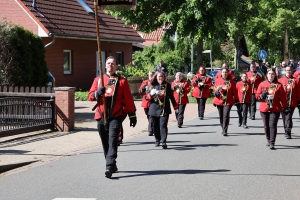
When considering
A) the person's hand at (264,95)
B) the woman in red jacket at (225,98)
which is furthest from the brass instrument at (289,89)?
the person's hand at (264,95)

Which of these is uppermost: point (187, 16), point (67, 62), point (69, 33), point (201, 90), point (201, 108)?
point (187, 16)

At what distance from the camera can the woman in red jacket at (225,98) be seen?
14.4 metres

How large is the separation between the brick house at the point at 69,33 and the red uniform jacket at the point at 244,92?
1224 cm

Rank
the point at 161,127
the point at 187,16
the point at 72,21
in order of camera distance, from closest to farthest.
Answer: the point at 161,127
the point at 187,16
the point at 72,21

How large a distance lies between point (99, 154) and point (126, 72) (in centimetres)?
1830

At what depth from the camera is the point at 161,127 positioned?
40.0 ft

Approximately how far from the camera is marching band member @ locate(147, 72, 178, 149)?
12305 mm

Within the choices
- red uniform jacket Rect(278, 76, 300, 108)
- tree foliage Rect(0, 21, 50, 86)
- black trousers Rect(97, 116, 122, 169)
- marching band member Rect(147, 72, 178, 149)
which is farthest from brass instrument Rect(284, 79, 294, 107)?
tree foliage Rect(0, 21, 50, 86)

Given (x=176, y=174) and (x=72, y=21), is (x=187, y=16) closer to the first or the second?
(x=72, y=21)

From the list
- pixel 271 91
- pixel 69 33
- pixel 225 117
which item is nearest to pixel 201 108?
pixel 225 117

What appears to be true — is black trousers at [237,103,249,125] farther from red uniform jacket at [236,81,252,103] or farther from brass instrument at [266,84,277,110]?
brass instrument at [266,84,277,110]

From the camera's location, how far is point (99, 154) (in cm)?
1150

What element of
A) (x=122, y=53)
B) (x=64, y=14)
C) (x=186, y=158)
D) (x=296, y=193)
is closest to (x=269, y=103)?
(x=186, y=158)

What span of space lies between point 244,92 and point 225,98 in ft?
8.12
